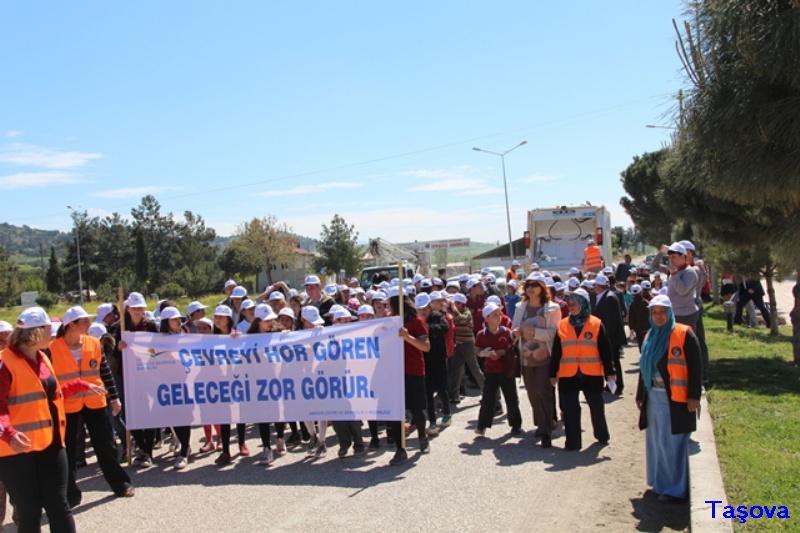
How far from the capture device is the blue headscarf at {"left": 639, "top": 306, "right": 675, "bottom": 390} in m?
6.28

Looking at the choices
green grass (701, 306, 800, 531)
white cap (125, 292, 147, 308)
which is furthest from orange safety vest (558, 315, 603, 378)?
white cap (125, 292, 147, 308)

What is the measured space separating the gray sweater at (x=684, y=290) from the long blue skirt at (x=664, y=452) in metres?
3.06

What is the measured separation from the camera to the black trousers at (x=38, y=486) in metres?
5.16

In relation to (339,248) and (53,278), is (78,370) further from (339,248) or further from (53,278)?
(53,278)

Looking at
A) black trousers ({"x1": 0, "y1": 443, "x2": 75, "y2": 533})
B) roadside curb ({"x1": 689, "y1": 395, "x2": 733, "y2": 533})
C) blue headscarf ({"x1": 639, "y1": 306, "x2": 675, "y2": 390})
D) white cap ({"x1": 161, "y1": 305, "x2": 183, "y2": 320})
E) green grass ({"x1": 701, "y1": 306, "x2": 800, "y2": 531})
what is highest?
white cap ({"x1": 161, "y1": 305, "x2": 183, "y2": 320})

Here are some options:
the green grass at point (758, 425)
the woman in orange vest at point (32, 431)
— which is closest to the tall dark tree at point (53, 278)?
the green grass at point (758, 425)

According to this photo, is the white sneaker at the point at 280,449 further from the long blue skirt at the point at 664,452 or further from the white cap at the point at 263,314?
the long blue skirt at the point at 664,452

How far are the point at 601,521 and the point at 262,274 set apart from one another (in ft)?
268

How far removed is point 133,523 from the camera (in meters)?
6.31

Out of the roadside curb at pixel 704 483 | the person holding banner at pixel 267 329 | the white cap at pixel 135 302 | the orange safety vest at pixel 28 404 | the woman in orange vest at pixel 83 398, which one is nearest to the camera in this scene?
the roadside curb at pixel 704 483

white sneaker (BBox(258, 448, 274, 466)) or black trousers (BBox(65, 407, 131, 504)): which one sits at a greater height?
black trousers (BBox(65, 407, 131, 504))

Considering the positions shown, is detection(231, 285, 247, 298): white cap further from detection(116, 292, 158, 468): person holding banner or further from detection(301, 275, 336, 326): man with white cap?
detection(116, 292, 158, 468): person holding banner

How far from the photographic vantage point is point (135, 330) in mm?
8875

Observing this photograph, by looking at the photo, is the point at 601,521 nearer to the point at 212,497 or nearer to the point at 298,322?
the point at 212,497
